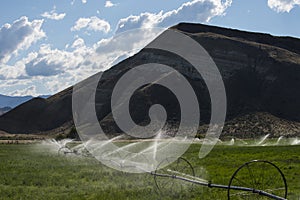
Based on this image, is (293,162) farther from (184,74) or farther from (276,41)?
(276,41)

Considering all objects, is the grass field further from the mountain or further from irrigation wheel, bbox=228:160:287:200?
the mountain

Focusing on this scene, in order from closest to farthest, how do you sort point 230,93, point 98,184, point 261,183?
point 261,183 < point 98,184 < point 230,93

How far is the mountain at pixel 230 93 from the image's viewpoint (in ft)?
435

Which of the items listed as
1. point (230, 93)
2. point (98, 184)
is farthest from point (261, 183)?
point (230, 93)

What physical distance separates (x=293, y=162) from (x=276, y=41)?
552 ft

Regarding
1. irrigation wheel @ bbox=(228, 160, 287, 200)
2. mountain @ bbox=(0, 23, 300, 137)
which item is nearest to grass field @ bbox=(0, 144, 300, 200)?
irrigation wheel @ bbox=(228, 160, 287, 200)

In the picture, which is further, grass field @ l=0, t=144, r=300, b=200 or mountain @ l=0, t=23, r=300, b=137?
mountain @ l=0, t=23, r=300, b=137

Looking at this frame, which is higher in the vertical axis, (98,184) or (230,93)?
(230,93)

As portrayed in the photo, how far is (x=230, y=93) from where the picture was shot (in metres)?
148

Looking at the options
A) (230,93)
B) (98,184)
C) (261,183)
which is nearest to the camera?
(261,183)

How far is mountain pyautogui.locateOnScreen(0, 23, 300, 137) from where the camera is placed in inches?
5217

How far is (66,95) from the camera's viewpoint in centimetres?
18850

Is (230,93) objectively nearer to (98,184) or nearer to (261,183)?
(98,184)

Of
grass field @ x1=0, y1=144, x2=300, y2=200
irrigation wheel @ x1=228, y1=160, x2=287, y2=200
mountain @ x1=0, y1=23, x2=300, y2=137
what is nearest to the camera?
irrigation wheel @ x1=228, y1=160, x2=287, y2=200
